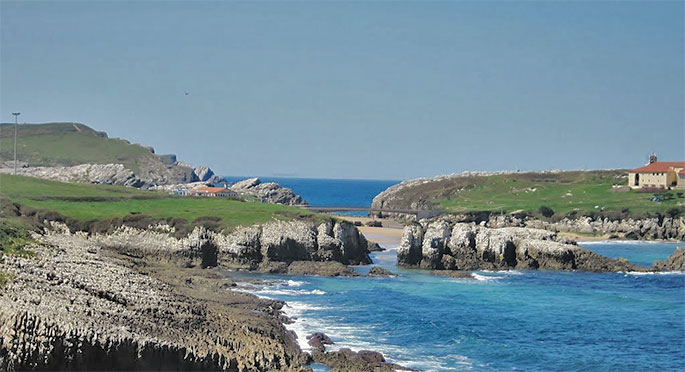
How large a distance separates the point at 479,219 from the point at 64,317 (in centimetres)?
10122

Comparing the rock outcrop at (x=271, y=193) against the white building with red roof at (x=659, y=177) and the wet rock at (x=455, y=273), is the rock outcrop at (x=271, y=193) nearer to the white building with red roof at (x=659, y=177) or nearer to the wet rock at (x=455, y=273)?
the white building with red roof at (x=659, y=177)

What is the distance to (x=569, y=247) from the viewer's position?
83.1 m

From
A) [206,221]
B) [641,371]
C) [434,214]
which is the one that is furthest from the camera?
[434,214]

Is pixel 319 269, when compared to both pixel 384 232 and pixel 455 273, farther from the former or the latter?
→ pixel 384 232

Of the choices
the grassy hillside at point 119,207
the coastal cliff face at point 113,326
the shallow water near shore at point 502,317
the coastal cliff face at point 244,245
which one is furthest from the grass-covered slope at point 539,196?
the coastal cliff face at point 113,326

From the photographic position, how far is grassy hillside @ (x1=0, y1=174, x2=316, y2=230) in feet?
264

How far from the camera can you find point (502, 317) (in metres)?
55.6

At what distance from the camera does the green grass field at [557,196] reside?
12769 centimetres

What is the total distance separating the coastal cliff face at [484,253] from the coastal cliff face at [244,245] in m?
5.44

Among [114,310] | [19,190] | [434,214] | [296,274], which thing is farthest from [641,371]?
[434,214]

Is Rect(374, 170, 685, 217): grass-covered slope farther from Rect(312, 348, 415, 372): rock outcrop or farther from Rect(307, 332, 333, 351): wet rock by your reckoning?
Rect(312, 348, 415, 372): rock outcrop

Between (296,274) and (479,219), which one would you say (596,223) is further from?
(296,274)

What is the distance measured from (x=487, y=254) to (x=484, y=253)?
→ 0.91 ft

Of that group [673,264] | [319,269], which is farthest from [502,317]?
[673,264]
